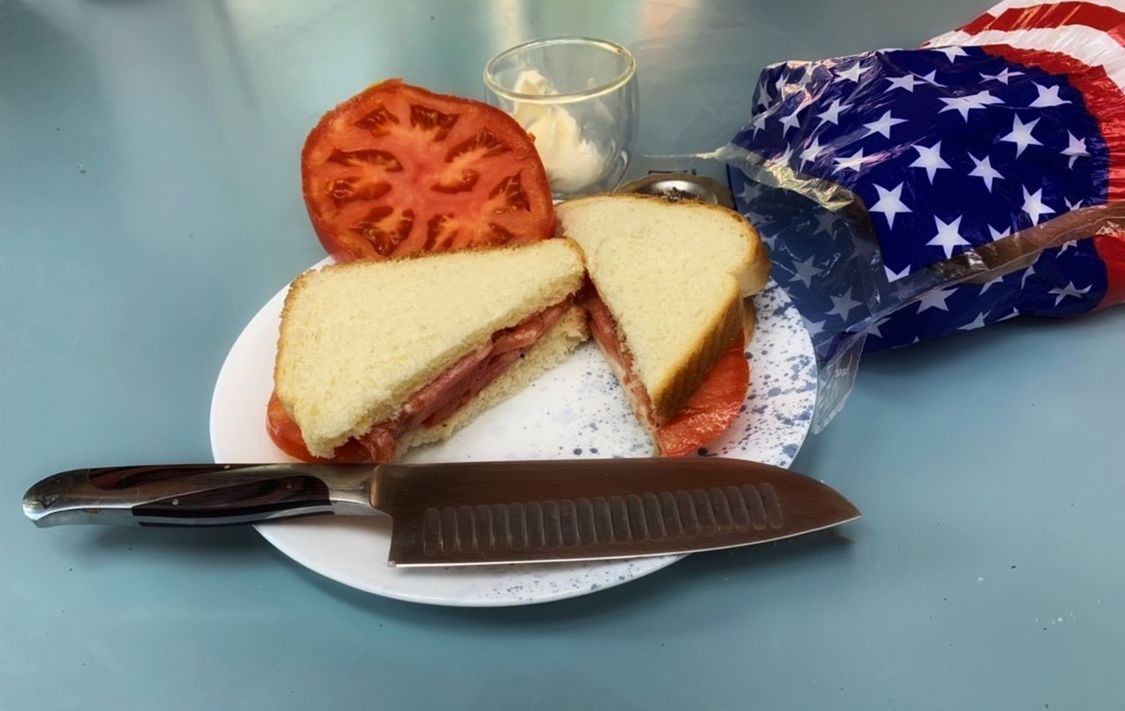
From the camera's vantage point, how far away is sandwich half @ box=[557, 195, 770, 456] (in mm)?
1613

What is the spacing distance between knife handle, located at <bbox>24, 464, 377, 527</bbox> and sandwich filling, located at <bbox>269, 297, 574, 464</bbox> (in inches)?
6.9

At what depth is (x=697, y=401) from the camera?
165 cm

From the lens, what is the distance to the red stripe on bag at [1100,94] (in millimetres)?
1745

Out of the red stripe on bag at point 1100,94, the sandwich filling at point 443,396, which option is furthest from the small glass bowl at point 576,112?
the red stripe on bag at point 1100,94

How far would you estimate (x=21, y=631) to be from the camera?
4.68ft

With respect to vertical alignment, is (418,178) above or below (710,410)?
above

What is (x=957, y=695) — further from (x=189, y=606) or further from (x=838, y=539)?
(x=189, y=606)

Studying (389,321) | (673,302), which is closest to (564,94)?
(673,302)

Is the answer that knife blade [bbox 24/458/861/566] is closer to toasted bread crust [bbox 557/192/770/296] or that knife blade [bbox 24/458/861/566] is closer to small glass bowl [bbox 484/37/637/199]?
toasted bread crust [bbox 557/192/770/296]

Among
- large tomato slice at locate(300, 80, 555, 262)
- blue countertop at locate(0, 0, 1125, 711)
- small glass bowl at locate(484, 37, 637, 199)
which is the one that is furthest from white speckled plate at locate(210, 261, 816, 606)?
small glass bowl at locate(484, 37, 637, 199)

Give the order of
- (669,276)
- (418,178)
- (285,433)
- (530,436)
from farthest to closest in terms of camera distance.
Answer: (418,178), (669,276), (530,436), (285,433)

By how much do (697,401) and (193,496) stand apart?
38.6 inches

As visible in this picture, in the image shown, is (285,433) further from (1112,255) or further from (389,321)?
(1112,255)

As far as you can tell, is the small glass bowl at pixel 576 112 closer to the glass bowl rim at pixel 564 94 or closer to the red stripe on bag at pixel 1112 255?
the glass bowl rim at pixel 564 94
